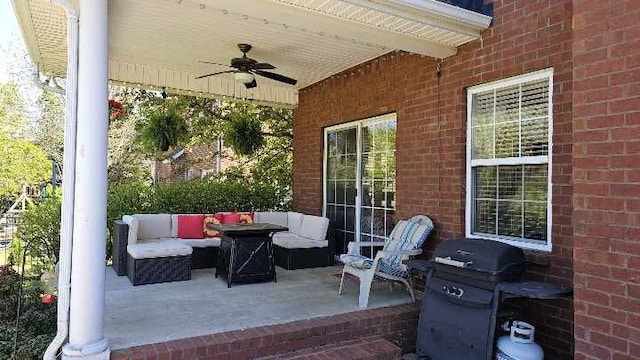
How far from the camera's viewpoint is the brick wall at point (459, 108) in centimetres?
367

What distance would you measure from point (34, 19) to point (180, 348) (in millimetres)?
3628

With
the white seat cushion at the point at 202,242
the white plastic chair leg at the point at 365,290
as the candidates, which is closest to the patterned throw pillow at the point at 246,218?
the white seat cushion at the point at 202,242

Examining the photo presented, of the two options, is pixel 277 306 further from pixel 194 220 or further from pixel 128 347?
pixel 194 220

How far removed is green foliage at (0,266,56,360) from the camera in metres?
3.74

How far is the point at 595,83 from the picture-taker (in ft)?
9.32

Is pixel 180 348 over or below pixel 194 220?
below

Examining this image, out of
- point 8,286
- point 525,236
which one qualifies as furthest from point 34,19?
point 525,236

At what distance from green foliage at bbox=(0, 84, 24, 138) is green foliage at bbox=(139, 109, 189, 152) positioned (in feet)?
23.5

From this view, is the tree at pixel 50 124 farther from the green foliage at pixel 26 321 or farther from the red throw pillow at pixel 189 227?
the green foliage at pixel 26 321

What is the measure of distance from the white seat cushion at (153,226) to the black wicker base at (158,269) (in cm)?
76

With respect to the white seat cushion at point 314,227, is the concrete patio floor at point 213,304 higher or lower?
lower

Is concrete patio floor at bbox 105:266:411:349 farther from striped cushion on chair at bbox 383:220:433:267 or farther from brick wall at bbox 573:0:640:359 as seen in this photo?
brick wall at bbox 573:0:640:359

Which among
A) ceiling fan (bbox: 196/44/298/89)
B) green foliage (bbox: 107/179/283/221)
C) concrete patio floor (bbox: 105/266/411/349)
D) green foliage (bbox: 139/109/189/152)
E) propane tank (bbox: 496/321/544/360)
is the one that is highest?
ceiling fan (bbox: 196/44/298/89)

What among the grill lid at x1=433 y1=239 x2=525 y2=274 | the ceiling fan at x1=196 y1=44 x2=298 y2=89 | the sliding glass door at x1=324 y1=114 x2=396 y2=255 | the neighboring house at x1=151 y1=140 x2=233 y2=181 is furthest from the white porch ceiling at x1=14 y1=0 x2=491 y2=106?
the neighboring house at x1=151 y1=140 x2=233 y2=181
